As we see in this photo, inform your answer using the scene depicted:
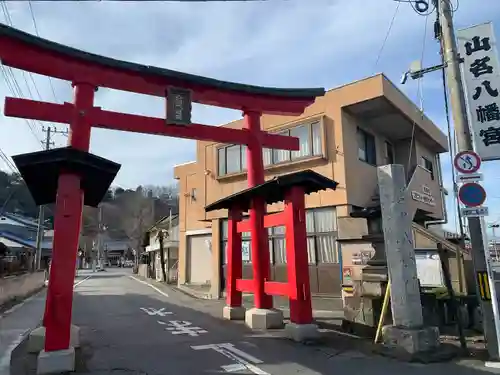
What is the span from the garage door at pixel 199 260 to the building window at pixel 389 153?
10180 millimetres

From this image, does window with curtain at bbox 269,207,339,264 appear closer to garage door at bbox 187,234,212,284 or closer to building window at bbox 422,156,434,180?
garage door at bbox 187,234,212,284

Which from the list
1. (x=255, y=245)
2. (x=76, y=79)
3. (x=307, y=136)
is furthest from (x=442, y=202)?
(x=76, y=79)

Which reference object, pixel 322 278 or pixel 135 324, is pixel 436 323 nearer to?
pixel 322 278

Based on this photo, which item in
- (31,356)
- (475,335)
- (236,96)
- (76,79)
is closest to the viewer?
(31,356)

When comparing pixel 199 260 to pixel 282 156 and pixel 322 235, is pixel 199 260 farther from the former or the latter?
pixel 322 235

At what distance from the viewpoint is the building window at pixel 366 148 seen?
51.8 feet

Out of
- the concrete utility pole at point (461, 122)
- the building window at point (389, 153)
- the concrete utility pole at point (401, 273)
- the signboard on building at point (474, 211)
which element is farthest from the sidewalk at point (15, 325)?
the building window at point (389, 153)

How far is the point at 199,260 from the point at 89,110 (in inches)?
588

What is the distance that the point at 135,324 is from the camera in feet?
36.9

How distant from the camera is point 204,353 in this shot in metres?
7.57

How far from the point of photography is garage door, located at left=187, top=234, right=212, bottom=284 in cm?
2147

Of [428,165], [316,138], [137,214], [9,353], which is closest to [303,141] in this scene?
[316,138]

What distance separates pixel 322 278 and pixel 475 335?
569 centimetres

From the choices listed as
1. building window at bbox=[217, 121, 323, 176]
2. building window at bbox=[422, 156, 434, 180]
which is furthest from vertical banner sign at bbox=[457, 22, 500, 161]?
building window at bbox=[422, 156, 434, 180]
